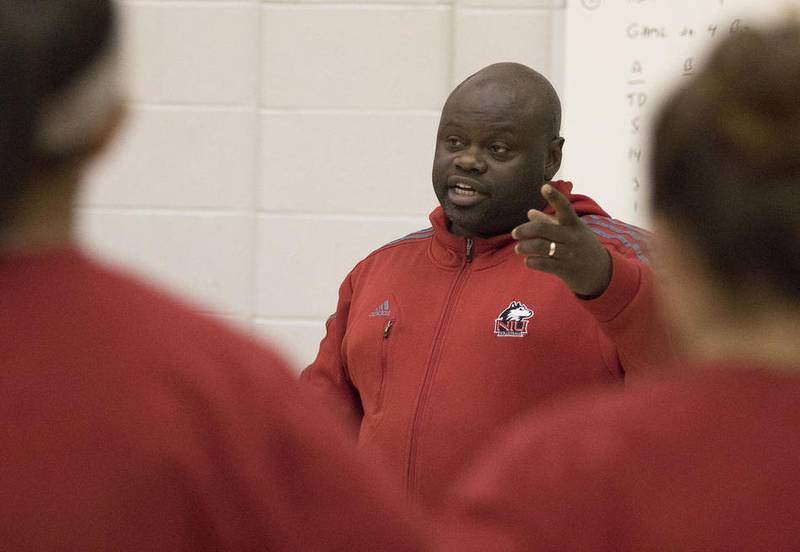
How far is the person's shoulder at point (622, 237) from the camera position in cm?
187

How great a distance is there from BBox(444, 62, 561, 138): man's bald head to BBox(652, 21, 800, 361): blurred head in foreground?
124cm

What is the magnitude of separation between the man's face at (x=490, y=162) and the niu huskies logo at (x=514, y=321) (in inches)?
7.4

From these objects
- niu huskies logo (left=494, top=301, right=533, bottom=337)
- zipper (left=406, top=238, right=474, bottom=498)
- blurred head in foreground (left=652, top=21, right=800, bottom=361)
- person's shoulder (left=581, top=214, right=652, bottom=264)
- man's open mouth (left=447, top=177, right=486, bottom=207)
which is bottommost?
zipper (left=406, top=238, right=474, bottom=498)

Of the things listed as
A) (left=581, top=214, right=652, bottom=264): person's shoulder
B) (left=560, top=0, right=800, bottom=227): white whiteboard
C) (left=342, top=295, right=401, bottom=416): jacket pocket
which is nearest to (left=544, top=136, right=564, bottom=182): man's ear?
(left=581, top=214, right=652, bottom=264): person's shoulder

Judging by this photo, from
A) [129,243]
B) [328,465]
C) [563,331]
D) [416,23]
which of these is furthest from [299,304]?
[328,465]

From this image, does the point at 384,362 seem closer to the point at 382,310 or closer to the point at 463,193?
the point at 382,310

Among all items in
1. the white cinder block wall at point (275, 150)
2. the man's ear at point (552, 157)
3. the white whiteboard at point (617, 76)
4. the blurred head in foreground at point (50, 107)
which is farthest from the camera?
the white cinder block wall at point (275, 150)

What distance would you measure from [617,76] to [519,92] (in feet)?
3.04

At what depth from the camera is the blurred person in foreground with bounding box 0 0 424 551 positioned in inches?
29.4

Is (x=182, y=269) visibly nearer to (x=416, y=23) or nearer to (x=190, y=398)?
(x=416, y=23)

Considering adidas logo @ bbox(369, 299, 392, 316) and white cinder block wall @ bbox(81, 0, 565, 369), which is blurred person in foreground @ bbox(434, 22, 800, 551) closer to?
adidas logo @ bbox(369, 299, 392, 316)

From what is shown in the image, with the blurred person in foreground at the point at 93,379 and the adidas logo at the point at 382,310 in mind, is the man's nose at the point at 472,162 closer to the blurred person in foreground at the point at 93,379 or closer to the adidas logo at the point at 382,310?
the adidas logo at the point at 382,310

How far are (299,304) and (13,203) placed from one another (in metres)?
2.35

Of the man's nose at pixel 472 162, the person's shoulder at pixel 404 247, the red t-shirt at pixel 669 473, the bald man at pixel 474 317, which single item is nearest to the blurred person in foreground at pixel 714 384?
the red t-shirt at pixel 669 473
